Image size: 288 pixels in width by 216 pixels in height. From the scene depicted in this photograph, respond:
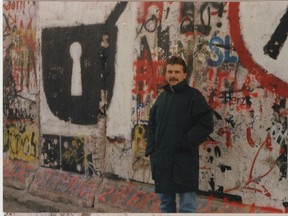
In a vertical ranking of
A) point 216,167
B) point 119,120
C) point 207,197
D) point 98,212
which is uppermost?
point 119,120

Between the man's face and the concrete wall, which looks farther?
the concrete wall

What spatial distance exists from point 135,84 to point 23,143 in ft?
6.92

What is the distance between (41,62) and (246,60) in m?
2.82

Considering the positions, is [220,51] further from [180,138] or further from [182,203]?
[182,203]

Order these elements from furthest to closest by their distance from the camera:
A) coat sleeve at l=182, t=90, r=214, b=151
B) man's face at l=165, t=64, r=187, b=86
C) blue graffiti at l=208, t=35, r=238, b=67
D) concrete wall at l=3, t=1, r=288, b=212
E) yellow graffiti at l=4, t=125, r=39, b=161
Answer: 1. yellow graffiti at l=4, t=125, r=39, b=161
2. blue graffiti at l=208, t=35, r=238, b=67
3. concrete wall at l=3, t=1, r=288, b=212
4. man's face at l=165, t=64, r=187, b=86
5. coat sleeve at l=182, t=90, r=214, b=151

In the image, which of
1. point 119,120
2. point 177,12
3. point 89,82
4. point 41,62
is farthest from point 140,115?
point 41,62

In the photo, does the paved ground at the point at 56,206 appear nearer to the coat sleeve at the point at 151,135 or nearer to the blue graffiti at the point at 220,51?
the coat sleeve at the point at 151,135

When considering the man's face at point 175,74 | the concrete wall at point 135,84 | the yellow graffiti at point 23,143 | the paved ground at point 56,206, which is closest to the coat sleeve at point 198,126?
the man's face at point 175,74

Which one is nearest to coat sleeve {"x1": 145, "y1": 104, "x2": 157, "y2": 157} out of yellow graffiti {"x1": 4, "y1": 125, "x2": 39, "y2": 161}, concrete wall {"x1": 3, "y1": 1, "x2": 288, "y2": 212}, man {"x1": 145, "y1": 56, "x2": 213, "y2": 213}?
man {"x1": 145, "y1": 56, "x2": 213, "y2": 213}

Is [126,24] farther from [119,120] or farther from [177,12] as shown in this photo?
[119,120]

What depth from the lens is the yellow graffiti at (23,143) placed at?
22.8 feet

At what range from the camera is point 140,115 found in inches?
231

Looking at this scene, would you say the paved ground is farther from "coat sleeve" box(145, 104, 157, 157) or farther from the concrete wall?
"coat sleeve" box(145, 104, 157, 157)

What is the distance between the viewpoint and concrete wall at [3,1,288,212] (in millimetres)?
5074
